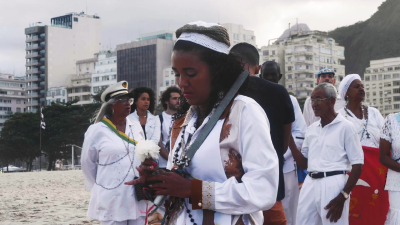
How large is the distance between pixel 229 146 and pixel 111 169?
3.51 meters

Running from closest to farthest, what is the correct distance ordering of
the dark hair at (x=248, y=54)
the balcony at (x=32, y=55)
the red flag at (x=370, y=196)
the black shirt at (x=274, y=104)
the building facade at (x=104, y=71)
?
the black shirt at (x=274, y=104) → the dark hair at (x=248, y=54) → the red flag at (x=370, y=196) → the building facade at (x=104, y=71) → the balcony at (x=32, y=55)

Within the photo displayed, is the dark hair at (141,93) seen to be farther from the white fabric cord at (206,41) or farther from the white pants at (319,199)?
the white fabric cord at (206,41)

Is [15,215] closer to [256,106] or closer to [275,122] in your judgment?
[275,122]

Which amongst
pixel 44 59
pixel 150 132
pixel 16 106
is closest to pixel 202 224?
pixel 150 132

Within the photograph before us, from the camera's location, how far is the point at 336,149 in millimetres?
5496

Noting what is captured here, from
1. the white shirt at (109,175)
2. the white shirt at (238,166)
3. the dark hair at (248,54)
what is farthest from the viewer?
the white shirt at (109,175)

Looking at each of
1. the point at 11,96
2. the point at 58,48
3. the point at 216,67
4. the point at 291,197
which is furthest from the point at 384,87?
the point at 216,67

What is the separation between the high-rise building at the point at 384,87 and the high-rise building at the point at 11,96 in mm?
89988

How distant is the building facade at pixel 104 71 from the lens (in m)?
119

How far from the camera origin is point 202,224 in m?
2.55

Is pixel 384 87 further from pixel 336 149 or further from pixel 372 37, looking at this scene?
pixel 336 149

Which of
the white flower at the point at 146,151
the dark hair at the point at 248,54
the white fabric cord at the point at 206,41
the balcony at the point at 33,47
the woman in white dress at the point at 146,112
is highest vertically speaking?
the balcony at the point at 33,47

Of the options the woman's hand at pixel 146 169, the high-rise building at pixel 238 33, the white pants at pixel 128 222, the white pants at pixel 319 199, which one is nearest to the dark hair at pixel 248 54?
the white pants at pixel 319 199

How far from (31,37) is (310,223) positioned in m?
138
